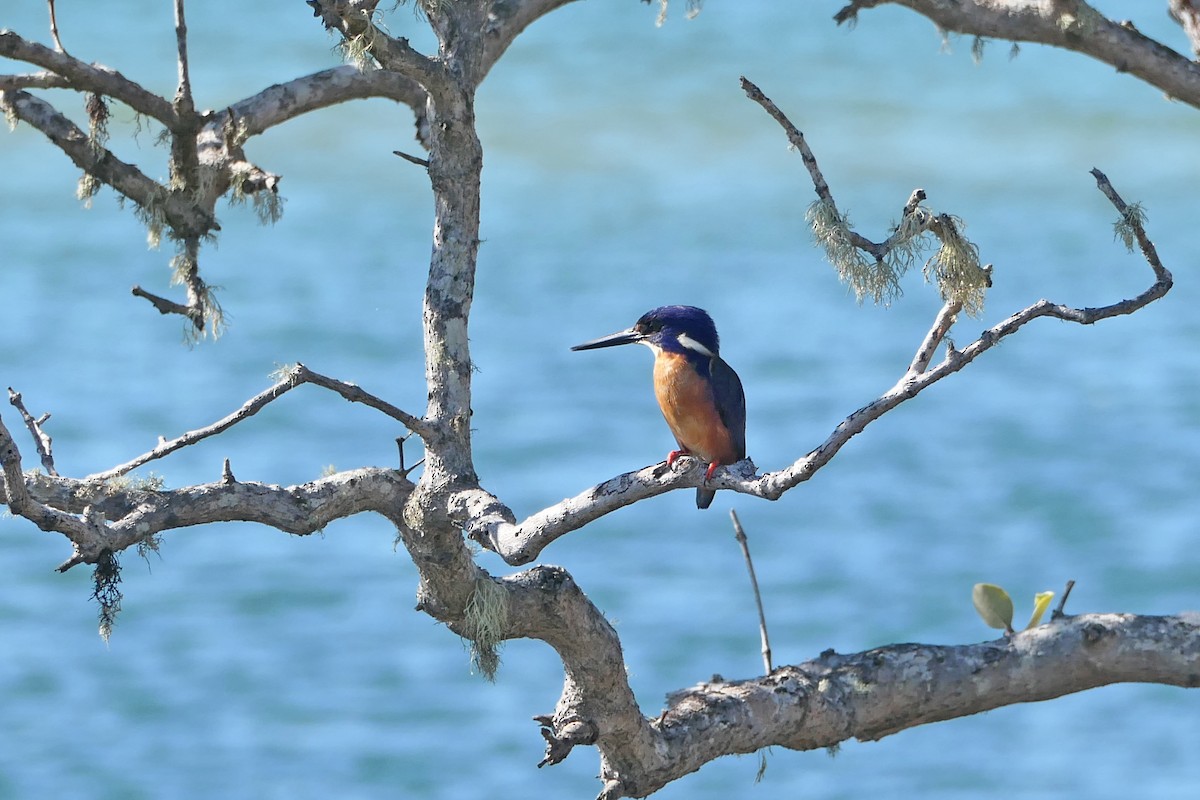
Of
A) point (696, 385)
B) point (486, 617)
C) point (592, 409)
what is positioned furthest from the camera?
point (592, 409)

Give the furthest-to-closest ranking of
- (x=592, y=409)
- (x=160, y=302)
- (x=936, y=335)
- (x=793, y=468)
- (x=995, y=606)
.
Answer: (x=592, y=409) → (x=995, y=606) → (x=160, y=302) → (x=936, y=335) → (x=793, y=468)

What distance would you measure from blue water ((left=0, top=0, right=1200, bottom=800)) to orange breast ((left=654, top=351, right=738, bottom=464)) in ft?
18.7

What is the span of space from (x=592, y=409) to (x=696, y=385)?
10.7 meters

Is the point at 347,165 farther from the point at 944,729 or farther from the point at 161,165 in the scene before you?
the point at 944,729

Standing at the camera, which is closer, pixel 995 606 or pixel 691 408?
pixel 995 606

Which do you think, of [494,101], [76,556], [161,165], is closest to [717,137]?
[494,101]

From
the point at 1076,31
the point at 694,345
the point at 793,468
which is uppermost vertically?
the point at 1076,31

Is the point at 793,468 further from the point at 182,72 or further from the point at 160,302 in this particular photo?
the point at 182,72

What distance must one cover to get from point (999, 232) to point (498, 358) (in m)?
4.88

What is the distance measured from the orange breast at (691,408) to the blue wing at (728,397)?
2cm

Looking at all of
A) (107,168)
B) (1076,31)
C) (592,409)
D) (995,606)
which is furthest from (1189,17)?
(592,409)

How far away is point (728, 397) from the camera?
5109mm

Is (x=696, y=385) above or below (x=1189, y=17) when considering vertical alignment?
below

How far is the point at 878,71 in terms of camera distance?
21047 millimetres
